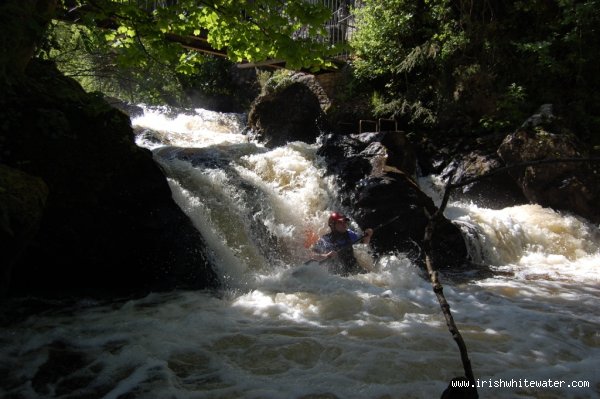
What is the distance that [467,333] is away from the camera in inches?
172

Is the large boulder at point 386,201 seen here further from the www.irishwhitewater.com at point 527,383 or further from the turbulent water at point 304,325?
the www.irishwhitewater.com at point 527,383

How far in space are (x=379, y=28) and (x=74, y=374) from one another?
1255cm


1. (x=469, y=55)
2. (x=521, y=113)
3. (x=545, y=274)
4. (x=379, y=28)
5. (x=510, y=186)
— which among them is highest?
(x=379, y=28)

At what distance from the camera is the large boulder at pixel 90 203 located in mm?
4973

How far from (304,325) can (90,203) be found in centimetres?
307

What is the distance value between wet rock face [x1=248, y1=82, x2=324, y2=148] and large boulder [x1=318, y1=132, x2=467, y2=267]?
331cm

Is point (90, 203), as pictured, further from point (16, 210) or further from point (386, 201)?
point (386, 201)

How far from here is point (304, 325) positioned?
179 inches

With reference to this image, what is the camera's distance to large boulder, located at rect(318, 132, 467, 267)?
7.99 m

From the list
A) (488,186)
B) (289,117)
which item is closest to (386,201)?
(488,186)

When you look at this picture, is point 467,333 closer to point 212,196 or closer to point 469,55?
point 212,196

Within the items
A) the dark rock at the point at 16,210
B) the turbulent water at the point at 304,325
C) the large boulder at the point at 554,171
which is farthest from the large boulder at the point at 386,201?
the dark rock at the point at 16,210

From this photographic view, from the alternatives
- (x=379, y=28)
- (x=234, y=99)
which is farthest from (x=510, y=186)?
(x=234, y=99)

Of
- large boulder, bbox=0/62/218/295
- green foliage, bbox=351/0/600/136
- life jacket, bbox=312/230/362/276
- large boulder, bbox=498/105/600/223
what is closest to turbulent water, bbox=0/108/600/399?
life jacket, bbox=312/230/362/276
